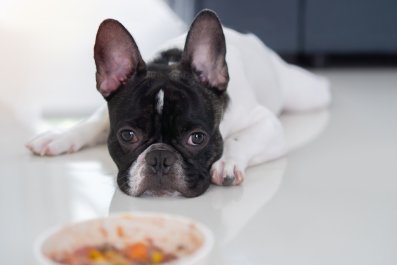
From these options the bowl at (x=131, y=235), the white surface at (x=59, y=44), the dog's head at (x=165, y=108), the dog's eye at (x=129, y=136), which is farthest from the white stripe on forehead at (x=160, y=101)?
the white surface at (x=59, y=44)

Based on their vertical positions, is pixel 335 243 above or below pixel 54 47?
above

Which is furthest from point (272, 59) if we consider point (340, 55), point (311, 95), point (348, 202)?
point (340, 55)

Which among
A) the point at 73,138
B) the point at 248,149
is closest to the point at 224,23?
the point at 73,138

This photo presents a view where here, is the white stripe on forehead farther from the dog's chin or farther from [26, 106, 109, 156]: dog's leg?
[26, 106, 109, 156]: dog's leg

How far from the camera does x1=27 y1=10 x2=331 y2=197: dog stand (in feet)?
6.61

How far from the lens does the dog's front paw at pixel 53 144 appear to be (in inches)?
101

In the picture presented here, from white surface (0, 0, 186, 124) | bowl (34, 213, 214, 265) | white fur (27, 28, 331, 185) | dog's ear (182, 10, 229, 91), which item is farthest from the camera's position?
white surface (0, 0, 186, 124)

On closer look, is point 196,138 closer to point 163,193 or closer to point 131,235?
point 163,193

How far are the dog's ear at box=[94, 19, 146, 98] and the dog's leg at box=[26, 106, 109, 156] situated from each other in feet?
1.49

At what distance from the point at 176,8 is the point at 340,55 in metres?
1.21

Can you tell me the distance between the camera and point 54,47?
5152 millimetres

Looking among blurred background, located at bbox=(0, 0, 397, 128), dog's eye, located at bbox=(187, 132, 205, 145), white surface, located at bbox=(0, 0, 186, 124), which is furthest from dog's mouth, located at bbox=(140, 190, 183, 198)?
blurred background, located at bbox=(0, 0, 397, 128)

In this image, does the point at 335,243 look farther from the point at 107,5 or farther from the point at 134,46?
the point at 107,5

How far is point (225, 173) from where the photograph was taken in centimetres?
219
